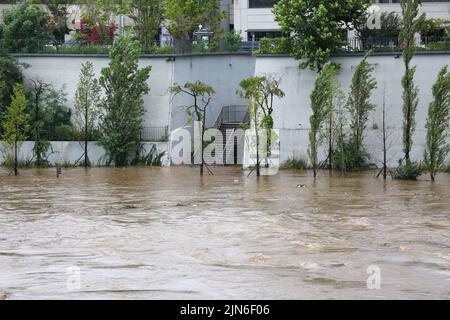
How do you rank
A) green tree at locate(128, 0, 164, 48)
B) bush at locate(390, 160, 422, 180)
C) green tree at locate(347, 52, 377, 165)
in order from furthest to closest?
1. green tree at locate(128, 0, 164, 48)
2. green tree at locate(347, 52, 377, 165)
3. bush at locate(390, 160, 422, 180)

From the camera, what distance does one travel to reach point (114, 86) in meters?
53.8

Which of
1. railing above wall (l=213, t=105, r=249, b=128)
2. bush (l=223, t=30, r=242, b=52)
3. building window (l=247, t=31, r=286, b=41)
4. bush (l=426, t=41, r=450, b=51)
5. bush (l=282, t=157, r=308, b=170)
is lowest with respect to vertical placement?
bush (l=282, t=157, r=308, b=170)

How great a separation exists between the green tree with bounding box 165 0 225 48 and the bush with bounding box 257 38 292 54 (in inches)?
300

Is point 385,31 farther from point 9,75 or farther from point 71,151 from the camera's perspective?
point 9,75

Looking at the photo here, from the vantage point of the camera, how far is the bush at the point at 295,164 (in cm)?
A: 5038

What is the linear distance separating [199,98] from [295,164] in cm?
773

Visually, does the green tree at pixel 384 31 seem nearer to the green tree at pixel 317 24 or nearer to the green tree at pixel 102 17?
the green tree at pixel 317 24

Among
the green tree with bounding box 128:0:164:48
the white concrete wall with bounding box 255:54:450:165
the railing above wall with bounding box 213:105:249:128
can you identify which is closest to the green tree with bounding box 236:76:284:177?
the white concrete wall with bounding box 255:54:450:165

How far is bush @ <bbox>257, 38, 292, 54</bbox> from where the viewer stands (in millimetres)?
51219

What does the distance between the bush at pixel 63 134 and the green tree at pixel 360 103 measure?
15967 millimetres

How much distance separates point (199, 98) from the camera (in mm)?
55125

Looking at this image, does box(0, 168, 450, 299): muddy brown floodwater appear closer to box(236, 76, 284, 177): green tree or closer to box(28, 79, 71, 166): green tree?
box(236, 76, 284, 177): green tree

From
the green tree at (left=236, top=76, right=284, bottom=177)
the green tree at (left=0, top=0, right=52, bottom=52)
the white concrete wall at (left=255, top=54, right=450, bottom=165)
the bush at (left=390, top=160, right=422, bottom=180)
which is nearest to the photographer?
the bush at (left=390, top=160, right=422, bottom=180)
